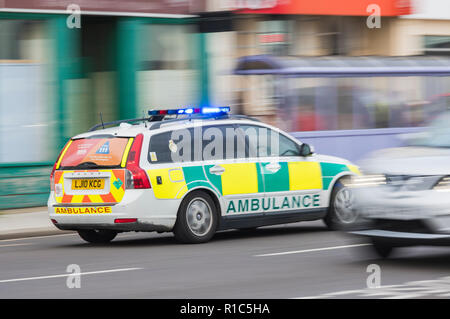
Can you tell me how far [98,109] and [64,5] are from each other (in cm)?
254

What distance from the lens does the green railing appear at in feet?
59.4

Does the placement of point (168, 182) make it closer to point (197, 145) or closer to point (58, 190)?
point (197, 145)

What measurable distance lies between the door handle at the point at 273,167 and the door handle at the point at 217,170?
0.69 meters

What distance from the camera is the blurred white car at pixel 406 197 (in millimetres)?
9273

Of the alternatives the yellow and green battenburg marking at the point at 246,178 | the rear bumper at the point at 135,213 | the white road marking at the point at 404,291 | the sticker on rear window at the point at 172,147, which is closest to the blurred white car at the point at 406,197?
the white road marking at the point at 404,291

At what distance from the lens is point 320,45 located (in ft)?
85.5

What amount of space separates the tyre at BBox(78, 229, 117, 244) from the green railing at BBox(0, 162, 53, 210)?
541 centimetres

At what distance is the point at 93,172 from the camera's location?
12078mm

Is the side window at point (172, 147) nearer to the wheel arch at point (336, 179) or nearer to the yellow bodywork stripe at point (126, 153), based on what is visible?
the yellow bodywork stripe at point (126, 153)

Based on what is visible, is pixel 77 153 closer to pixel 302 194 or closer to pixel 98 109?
pixel 302 194

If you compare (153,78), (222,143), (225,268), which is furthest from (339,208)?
(153,78)

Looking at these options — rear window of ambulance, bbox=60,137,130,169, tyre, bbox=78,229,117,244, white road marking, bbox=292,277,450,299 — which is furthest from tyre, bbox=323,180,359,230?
white road marking, bbox=292,277,450,299

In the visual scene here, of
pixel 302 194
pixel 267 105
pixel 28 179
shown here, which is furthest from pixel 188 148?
pixel 267 105
